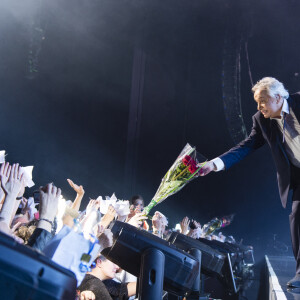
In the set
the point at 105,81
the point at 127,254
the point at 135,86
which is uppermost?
the point at 135,86

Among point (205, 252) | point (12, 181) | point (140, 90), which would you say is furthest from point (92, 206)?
point (140, 90)

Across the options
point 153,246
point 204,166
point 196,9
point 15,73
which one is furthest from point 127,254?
point 196,9

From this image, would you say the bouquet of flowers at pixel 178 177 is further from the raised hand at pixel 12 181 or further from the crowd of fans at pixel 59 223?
the raised hand at pixel 12 181

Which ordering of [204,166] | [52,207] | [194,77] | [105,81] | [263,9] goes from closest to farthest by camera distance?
1. [52,207]
2. [204,166]
3. [105,81]
4. [263,9]
5. [194,77]

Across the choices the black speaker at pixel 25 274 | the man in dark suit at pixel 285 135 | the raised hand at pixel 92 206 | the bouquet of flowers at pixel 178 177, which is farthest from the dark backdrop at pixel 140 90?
the black speaker at pixel 25 274

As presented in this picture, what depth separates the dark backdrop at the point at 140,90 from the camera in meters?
5.79

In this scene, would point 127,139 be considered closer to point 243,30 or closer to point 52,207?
point 243,30

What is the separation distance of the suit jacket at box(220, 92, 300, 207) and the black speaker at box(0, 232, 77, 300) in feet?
6.83

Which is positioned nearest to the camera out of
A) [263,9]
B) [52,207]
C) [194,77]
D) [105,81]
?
[52,207]

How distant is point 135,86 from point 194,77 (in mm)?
2014

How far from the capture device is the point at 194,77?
9.52m

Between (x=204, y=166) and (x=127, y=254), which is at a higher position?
(x=204, y=166)

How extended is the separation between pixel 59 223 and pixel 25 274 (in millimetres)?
1308

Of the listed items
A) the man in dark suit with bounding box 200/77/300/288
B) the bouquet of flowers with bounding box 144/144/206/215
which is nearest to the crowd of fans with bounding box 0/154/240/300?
the bouquet of flowers with bounding box 144/144/206/215
